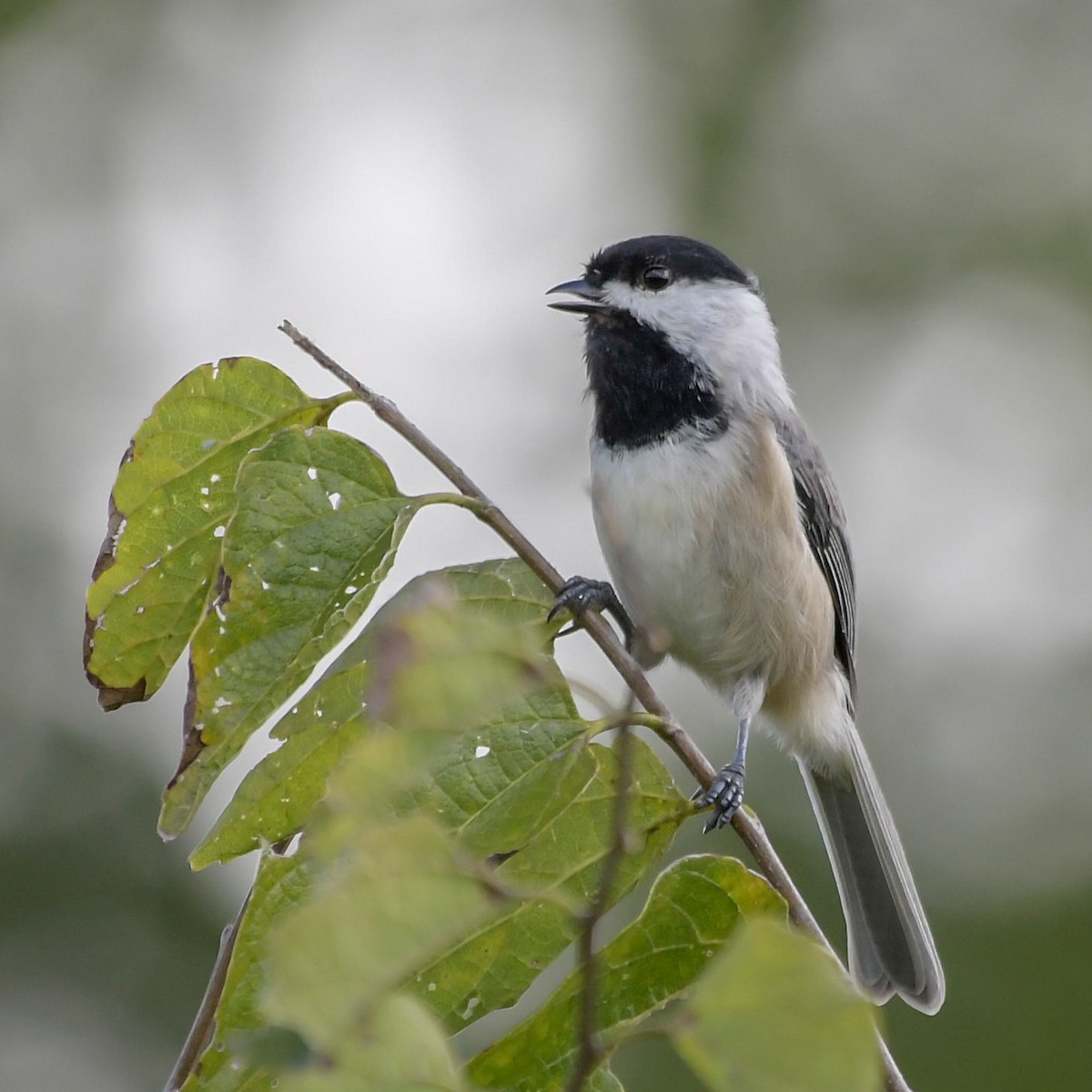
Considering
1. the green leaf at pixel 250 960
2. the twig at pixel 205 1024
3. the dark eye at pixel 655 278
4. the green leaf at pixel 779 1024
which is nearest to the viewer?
the green leaf at pixel 779 1024

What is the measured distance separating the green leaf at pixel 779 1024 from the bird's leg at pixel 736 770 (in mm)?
660

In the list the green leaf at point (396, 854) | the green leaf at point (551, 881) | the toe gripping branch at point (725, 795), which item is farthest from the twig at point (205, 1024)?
the toe gripping branch at point (725, 795)

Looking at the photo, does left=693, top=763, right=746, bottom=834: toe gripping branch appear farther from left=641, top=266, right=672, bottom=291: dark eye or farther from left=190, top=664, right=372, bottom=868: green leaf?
left=641, top=266, right=672, bottom=291: dark eye

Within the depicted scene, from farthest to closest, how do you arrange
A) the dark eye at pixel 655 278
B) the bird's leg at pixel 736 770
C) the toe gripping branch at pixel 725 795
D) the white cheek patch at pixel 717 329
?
1. the dark eye at pixel 655 278
2. the white cheek patch at pixel 717 329
3. the toe gripping branch at pixel 725 795
4. the bird's leg at pixel 736 770

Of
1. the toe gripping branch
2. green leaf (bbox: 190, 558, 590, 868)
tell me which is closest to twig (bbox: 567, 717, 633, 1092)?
green leaf (bbox: 190, 558, 590, 868)

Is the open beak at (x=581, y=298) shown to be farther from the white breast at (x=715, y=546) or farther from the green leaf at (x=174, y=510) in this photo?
the green leaf at (x=174, y=510)

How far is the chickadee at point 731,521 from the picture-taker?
2809 mm

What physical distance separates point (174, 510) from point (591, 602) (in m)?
0.89

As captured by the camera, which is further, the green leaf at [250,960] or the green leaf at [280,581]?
the green leaf at [280,581]

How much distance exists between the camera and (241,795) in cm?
144

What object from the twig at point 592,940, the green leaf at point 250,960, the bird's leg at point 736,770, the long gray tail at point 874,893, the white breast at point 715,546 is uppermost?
the twig at point 592,940

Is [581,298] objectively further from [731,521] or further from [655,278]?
[731,521]

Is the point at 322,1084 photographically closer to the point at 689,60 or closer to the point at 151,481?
the point at 151,481

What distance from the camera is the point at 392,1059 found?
865 mm
